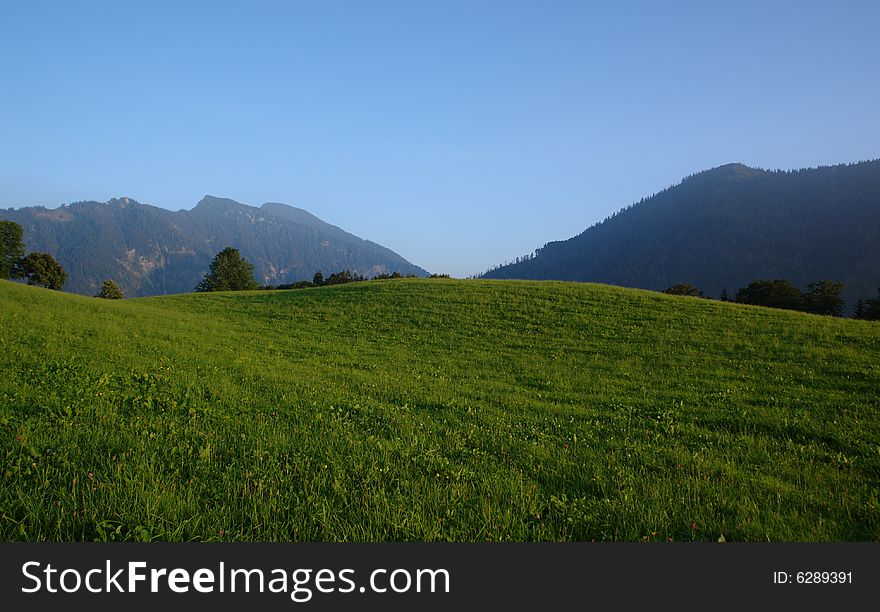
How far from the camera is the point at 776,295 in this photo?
271ft

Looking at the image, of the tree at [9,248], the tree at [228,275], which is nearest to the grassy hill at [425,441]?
Result: the tree at [9,248]

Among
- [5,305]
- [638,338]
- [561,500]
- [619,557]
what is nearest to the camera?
[619,557]

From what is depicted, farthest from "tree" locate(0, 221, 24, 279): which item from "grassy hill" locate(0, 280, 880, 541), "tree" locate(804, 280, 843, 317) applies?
"tree" locate(804, 280, 843, 317)

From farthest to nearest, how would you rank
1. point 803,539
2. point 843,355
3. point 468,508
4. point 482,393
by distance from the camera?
1. point 843,355
2. point 482,393
3. point 468,508
4. point 803,539

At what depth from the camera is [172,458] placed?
6.37 metres

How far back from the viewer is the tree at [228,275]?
103037mm

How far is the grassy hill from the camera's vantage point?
4.98 meters

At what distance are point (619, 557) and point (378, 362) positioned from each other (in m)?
14.8

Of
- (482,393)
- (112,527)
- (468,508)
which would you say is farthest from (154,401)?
(482,393)

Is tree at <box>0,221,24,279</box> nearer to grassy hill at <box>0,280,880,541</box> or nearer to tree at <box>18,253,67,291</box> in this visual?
tree at <box>18,253,67,291</box>

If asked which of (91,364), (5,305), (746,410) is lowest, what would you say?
(746,410)

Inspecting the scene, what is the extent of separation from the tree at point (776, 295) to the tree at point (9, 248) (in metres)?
141

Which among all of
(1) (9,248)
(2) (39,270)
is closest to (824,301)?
(2) (39,270)

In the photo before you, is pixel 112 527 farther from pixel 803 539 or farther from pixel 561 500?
pixel 803 539
